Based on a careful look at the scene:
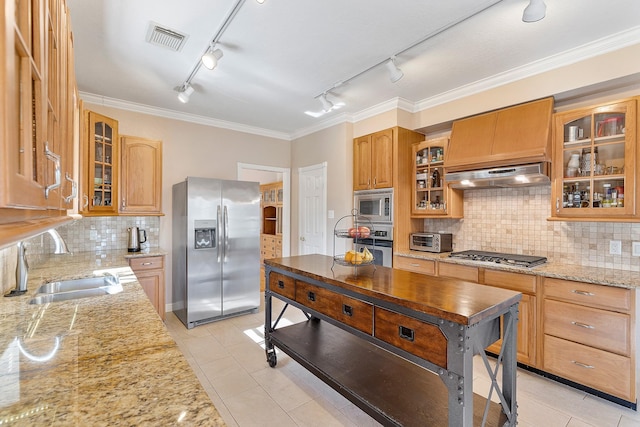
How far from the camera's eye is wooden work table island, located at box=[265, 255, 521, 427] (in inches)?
54.7

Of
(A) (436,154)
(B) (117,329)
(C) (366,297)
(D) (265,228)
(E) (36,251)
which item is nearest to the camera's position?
(B) (117,329)

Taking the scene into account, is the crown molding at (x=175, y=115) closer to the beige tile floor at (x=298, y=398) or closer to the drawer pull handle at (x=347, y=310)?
the beige tile floor at (x=298, y=398)

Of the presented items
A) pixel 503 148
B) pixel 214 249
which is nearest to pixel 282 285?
pixel 214 249

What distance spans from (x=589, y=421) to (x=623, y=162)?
1.94 m

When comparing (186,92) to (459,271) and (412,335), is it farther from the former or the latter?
(459,271)

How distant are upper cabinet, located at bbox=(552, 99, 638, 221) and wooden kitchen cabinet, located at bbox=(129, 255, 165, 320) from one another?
13.5 feet

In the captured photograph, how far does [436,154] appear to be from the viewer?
12.0 ft

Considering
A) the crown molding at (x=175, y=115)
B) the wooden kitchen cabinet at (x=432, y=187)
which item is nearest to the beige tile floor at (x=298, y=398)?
the wooden kitchen cabinet at (x=432, y=187)

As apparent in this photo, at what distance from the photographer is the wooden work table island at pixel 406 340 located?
1.39m

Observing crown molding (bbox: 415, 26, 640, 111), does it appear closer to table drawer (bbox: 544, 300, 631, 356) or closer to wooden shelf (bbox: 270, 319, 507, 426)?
table drawer (bbox: 544, 300, 631, 356)

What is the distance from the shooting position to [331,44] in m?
2.55

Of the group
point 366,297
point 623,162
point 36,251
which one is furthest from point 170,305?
point 623,162

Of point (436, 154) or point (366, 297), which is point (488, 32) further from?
point (366, 297)

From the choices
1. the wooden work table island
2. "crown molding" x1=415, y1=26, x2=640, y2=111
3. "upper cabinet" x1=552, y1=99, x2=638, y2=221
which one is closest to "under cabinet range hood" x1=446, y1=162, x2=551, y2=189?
"upper cabinet" x1=552, y1=99, x2=638, y2=221
